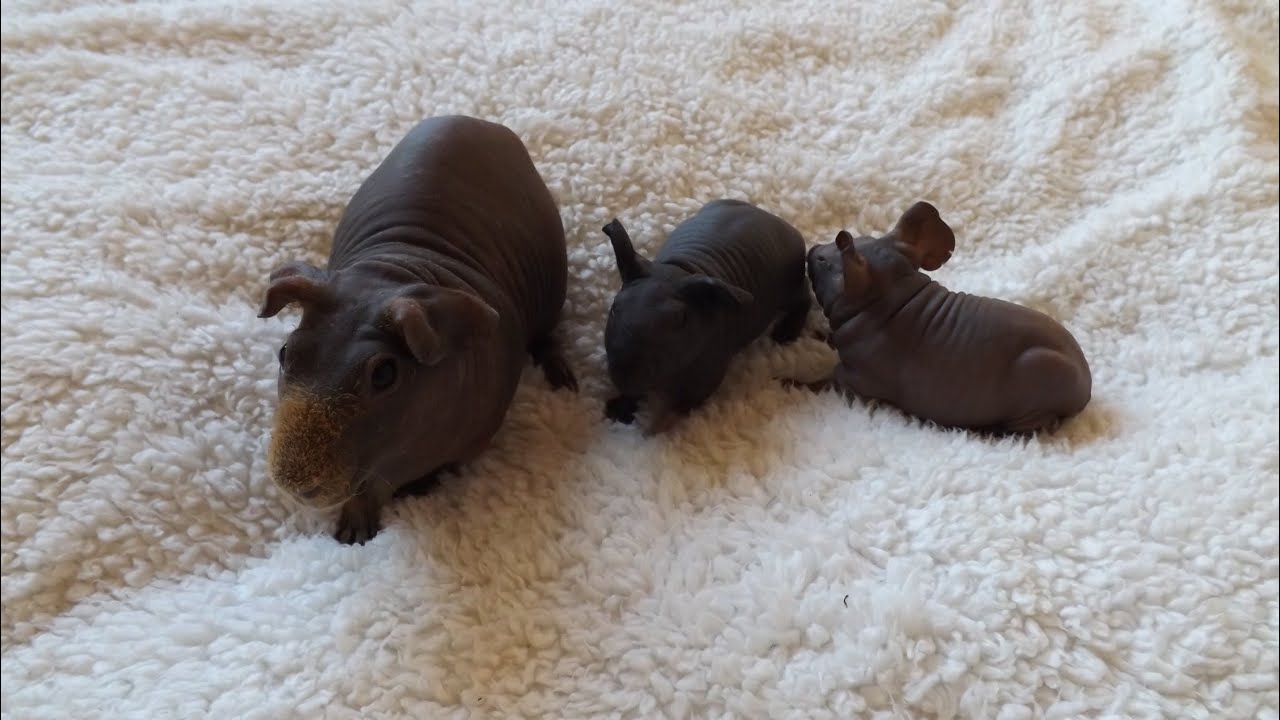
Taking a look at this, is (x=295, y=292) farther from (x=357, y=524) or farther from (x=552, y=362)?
(x=552, y=362)

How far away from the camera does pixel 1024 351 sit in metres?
1.32

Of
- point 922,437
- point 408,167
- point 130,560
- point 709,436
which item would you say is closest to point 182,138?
point 408,167

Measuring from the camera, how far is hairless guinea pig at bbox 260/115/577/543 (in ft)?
3.34

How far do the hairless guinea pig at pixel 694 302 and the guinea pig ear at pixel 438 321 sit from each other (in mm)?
254

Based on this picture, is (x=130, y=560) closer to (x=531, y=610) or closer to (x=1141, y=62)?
(x=531, y=610)

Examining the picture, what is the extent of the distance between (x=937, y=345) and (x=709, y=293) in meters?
0.34

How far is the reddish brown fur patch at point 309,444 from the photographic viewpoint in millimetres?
1005

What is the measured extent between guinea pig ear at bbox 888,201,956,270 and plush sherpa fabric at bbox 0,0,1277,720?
0.14 metres

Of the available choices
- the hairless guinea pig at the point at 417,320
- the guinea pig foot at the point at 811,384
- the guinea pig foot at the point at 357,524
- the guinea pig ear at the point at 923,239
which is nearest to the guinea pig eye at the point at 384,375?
the hairless guinea pig at the point at 417,320

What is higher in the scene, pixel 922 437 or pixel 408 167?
pixel 408 167

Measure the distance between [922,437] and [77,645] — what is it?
1081mm

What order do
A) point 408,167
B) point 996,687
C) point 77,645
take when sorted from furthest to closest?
point 408,167, point 77,645, point 996,687

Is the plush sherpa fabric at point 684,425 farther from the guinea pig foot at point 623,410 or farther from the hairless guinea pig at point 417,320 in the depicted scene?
the hairless guinea pig at point 417,320

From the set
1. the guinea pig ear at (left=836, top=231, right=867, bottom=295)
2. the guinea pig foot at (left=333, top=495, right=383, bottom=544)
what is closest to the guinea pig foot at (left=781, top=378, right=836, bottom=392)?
the guinea pig ear at (left=836, top=231, right=867, bottom=295)
